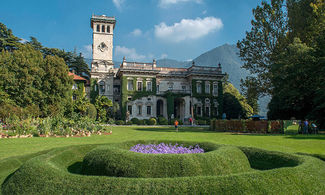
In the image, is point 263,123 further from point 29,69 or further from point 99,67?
point 99,67

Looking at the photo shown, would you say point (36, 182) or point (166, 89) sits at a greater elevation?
point (166, 89)

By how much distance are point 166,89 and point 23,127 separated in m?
30.3

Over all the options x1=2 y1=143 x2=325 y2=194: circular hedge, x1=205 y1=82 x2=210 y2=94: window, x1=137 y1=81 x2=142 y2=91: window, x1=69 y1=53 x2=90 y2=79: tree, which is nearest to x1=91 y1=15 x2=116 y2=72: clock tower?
x1=137 y1=81 x2=142 y2=91: window

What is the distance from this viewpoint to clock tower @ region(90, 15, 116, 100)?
42.5m

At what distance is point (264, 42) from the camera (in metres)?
33.3

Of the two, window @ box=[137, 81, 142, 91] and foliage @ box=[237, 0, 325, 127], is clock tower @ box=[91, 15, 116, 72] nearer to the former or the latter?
window @ box=[137, 81, 142, 91]

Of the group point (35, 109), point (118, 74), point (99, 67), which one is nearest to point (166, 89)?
point (118, 74)

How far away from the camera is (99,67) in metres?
43.2

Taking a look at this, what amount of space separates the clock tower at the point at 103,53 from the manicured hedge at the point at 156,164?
126 ft

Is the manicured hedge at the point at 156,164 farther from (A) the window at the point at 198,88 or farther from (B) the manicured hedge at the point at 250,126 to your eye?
(A) the window at the point at 198,88

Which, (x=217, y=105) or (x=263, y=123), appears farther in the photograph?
(x=217, y=105)

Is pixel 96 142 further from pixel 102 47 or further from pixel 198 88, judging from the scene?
pixel 102 47

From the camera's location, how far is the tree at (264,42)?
32.0m

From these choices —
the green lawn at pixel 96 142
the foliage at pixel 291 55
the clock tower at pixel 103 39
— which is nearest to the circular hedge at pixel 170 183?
the green lawn at pixel 96 142
